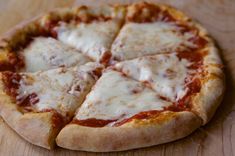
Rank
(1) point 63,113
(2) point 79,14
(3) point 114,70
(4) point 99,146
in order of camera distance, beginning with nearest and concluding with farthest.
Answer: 1. (4) point 99,146
2. (1) point 63,113
3. (3) point 114,70
4. (2) point 79,14

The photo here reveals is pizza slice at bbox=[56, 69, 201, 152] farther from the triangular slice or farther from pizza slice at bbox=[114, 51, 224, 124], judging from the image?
the triangular slice

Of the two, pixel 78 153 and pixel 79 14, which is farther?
pixel 79 14

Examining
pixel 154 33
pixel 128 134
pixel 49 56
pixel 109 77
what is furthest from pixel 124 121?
pixel 154 33

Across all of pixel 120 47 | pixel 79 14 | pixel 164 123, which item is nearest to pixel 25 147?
pixel 164 123

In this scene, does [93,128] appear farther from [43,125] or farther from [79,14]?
[79,14]

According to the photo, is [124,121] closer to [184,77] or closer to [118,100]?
[118,100]
